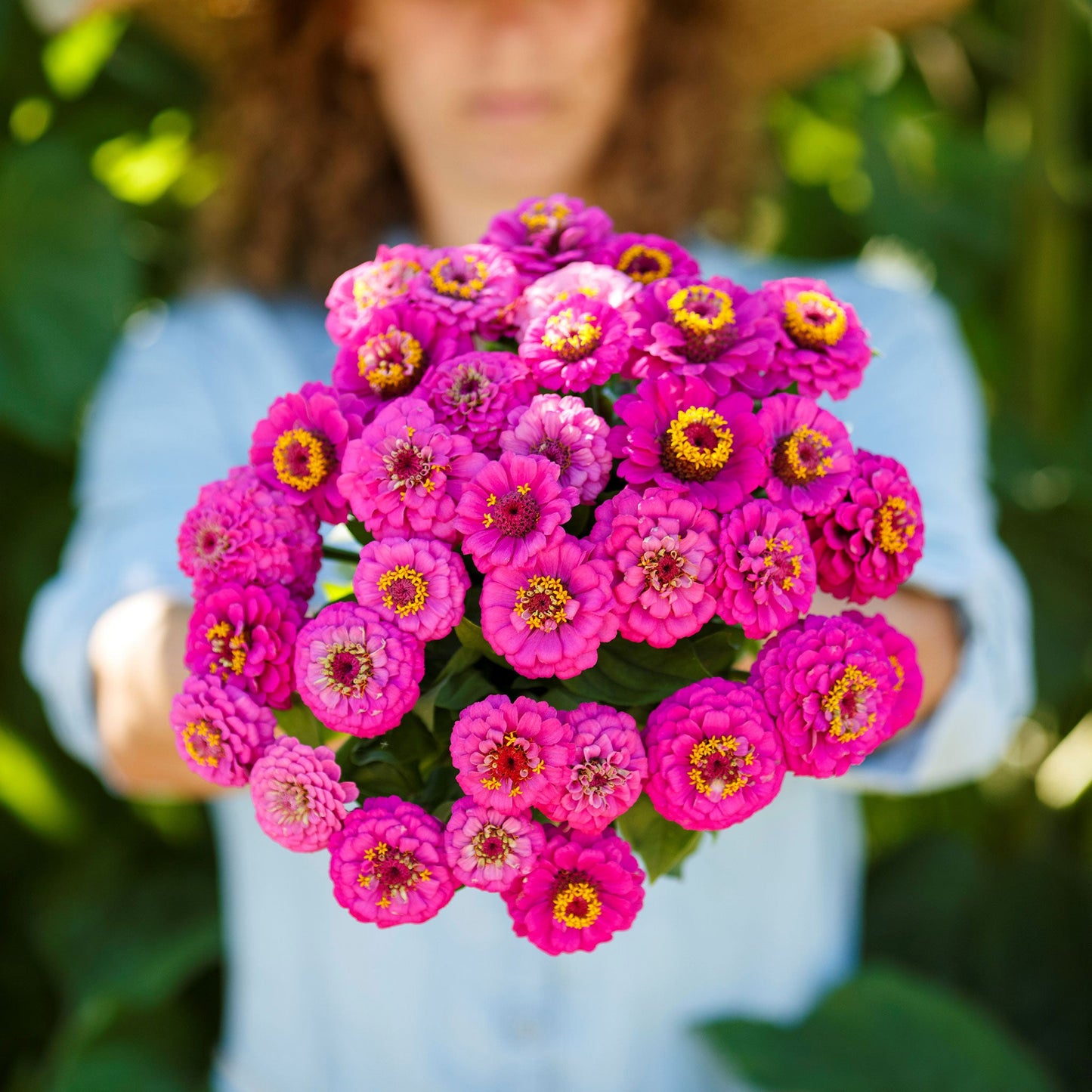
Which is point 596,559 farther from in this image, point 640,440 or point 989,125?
point 989,125

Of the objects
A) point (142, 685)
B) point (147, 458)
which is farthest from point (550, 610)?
point (147, 458)

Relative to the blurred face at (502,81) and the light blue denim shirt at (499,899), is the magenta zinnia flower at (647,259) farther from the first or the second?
the blurred face at (502,81)

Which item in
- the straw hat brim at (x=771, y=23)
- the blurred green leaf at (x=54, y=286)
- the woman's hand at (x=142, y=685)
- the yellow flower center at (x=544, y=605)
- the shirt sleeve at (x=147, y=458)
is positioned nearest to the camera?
the yellow flower center at (x=544, y=605)

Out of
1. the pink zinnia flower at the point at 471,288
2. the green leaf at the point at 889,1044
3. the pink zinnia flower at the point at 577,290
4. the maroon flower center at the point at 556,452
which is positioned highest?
the pink zinnia flower at the point at 471,288

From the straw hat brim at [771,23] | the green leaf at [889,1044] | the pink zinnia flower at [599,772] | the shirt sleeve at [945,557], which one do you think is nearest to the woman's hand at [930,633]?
the shirt sleeve at [945,557]

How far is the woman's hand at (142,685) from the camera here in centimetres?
60

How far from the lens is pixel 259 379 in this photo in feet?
2.79

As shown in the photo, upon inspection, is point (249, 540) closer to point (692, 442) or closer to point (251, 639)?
point (251, 639)

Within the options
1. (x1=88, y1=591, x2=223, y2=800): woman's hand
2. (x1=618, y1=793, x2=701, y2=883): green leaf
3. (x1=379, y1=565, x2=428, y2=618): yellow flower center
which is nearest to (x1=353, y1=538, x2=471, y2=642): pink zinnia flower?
(x1=379, y1=565, x2=428, y2=618): yellow flower center

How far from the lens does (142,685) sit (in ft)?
2.02

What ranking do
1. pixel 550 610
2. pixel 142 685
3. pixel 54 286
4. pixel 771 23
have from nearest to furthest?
pixel 550 610 < pixel 142 685 < pixel 54 286 < pixel 771 23

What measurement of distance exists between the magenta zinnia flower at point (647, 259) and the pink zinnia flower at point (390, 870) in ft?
0.64

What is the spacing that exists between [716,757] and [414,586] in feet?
0.32

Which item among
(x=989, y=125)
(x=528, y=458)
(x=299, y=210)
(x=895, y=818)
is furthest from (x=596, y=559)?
(x=989, y=125)
